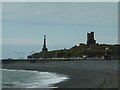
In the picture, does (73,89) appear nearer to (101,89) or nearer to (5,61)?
(101,89)

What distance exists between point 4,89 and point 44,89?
14.8 ft

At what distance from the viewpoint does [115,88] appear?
25.2 meters

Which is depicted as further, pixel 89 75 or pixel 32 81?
pixel 89 75

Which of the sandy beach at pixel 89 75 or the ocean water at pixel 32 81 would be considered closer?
the sandy beach at pixel 89 75

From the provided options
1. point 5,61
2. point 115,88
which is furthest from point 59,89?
point 5,61

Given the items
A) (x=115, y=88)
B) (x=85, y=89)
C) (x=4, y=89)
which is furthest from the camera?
→ (x=4, y=89)

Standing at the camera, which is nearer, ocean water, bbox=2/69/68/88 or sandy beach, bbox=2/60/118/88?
sandy beach, bbox=2/60/118/88

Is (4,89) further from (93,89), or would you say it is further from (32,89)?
(93,89)

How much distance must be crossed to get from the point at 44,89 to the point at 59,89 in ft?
5.81

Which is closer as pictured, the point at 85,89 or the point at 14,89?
the point at 85,89

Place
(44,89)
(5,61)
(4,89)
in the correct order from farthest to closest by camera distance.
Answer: (5,61) → (4,89) → (44,89)

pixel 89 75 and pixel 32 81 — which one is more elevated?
pixel 89 75

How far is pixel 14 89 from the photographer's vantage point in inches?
1248

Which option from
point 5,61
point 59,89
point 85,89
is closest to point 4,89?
point 59,89
